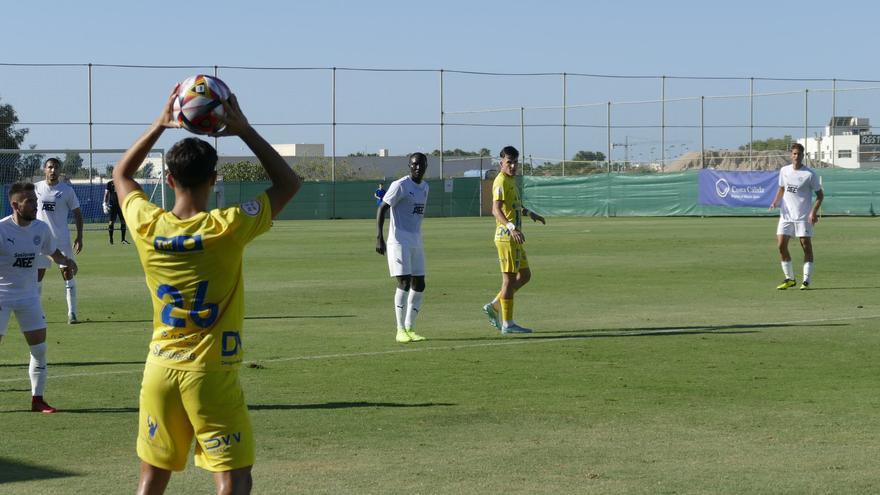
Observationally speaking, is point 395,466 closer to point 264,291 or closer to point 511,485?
point 511,485

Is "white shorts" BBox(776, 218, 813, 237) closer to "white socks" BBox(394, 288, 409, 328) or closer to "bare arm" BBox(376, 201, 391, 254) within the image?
"bare arm" BBox(376, 201, 391, 254)

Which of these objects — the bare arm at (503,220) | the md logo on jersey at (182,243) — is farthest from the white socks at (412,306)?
the md logo on jersey at (182,243)

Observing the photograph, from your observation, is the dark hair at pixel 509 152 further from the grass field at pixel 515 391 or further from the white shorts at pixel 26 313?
the white shorts at pixel 26 313

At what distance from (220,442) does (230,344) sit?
0.43m

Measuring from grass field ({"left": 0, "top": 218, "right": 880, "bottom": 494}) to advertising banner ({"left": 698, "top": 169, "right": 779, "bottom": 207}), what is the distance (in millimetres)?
33726

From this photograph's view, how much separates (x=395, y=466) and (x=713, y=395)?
12.2 ft

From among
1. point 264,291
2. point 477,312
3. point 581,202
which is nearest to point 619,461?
point 477,312

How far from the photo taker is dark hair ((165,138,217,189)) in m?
5.43

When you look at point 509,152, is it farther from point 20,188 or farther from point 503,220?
point 20,188

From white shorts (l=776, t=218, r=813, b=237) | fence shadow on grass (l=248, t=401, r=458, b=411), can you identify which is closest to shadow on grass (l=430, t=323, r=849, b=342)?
fence shadow on grass (l=248, t=401, r=458, b=411)

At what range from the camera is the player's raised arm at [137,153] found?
18.7 ft

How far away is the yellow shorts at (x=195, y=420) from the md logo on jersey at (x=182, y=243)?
0.52 m

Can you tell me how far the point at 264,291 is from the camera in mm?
22516

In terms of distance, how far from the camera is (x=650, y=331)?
15.7 metres
